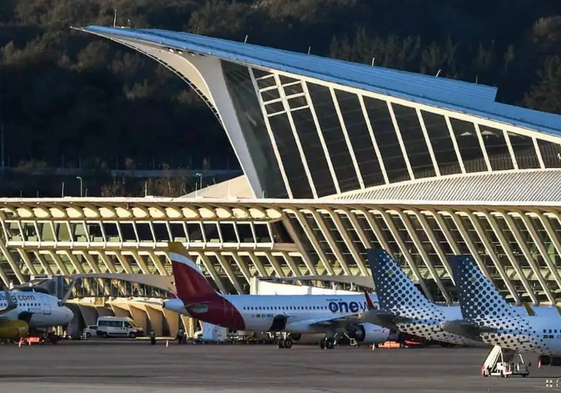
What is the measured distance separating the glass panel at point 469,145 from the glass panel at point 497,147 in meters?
0.55

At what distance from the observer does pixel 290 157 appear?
366 ft

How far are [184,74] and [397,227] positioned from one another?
17917mm

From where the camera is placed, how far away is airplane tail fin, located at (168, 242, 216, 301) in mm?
88188

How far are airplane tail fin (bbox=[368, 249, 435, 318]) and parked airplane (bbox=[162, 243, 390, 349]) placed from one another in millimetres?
13561

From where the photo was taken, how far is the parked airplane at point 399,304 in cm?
7362

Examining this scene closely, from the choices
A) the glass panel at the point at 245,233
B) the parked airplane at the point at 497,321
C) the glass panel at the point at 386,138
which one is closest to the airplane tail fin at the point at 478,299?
the parked airplane at the point at 497,321

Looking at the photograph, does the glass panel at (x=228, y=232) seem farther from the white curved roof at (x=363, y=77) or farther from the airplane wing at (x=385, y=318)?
the airplane wing at (x=385, y=318)

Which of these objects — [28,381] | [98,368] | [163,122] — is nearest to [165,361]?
[98,368]

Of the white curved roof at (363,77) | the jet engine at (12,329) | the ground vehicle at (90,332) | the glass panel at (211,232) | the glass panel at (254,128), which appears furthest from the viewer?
the glass panel at (211,232)

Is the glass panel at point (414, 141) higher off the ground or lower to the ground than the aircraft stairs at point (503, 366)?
higher

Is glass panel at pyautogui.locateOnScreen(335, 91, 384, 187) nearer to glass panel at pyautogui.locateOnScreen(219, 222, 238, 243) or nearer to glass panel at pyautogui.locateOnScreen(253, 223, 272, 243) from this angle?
glass panel at pyautogui.locateOnScreen(253, 223, 272, 243)

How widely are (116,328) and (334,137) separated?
1781cm

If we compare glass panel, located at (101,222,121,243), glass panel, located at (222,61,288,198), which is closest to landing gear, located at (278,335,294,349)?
glass panel, located at (222,61,288,198)

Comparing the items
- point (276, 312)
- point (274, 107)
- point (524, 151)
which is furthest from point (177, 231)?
point (276, 312)
